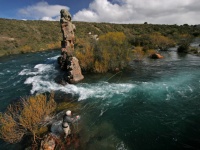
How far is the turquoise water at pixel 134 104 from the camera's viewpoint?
32.0 ft

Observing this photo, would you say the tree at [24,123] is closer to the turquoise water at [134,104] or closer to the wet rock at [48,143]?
the wet rock at [48,143]

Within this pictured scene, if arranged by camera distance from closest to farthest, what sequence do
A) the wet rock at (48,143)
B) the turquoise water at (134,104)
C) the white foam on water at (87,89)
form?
the wet rock at (48,143) → the turquoise water at (134,104) → the white foam on water at (87,89)

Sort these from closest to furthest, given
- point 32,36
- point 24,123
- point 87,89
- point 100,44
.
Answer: point 24,123 → point 87,89 → point 100,44 → point 32,36

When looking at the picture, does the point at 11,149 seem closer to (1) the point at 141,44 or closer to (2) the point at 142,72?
(2) the point at 142,72

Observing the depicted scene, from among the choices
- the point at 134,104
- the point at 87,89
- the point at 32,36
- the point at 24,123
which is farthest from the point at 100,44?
the point at 32,36

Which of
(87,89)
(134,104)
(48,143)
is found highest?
(48,143)

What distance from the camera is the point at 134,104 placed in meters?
14.0

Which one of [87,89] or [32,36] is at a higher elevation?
[32,36]

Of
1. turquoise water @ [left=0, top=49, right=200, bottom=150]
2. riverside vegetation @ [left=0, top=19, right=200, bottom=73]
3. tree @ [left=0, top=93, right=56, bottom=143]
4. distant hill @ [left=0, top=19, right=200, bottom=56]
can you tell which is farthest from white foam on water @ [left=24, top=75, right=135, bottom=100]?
distant hill @ [left=0, top=19, right=200, bottom=56]

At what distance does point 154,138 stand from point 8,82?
20.7 metres

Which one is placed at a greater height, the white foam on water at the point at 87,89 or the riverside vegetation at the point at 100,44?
the riverside vegetation at the point at 100,44

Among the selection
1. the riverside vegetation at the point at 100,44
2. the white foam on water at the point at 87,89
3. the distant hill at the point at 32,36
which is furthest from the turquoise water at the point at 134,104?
the distant hill at the point at 32,36

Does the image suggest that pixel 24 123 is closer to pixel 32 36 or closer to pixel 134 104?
pixel 134 104

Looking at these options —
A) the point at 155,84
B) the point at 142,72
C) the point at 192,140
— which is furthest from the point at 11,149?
the point at 142,72
